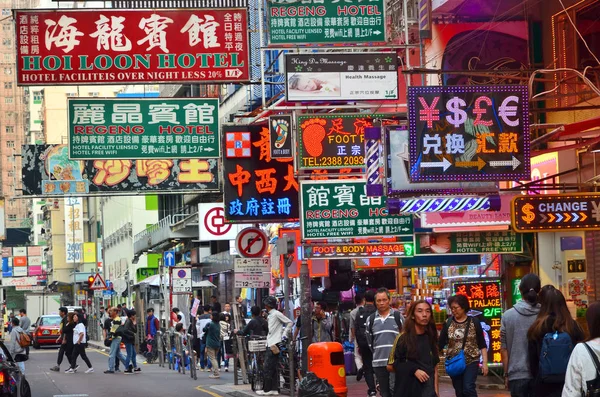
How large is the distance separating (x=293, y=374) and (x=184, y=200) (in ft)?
124

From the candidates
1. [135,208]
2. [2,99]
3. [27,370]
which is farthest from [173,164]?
[2,99]

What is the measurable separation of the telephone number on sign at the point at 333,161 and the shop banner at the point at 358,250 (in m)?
1.42

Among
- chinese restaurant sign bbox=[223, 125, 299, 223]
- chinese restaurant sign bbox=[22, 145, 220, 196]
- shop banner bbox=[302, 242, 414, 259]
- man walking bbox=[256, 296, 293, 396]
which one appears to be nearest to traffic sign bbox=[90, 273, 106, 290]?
chinese restaurant sign bbox=[22, 145, 220, 196]

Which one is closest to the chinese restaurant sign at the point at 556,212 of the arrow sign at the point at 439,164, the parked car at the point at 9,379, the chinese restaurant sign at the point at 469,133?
the chinese restaurant sign at the point at 469,133

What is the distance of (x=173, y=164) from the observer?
2550cm

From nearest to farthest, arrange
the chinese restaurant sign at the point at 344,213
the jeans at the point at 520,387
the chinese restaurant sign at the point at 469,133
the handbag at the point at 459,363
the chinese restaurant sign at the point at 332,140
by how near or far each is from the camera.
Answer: the jeans at the point at 520,387 → the handbag at the point at 459,363 → the chinese restaurant sign at the point at 469,133 → the chinese restaurant sign at the point at 332,140 → the chinese restaurant sign at the point at 344,213

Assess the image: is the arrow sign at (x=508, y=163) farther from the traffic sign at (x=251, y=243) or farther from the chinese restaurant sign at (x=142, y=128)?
the traffic sign at (x=251, y=243)

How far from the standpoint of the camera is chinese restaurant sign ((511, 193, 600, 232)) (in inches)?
571

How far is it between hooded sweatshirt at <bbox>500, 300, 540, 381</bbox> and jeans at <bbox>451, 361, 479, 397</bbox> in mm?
1588

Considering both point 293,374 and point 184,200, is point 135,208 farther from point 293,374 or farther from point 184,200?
point 293,374

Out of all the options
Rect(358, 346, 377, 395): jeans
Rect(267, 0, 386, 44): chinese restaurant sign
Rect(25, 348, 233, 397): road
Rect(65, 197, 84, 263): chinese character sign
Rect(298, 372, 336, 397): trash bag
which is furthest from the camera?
Rect(65, 197, 84, 263): chinese character sign

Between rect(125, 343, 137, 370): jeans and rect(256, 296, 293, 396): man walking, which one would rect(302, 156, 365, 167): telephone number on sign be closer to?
rect(256, 296, 293, 396): man walking

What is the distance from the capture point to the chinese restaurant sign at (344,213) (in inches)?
828

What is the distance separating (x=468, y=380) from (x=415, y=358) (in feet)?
4.71
